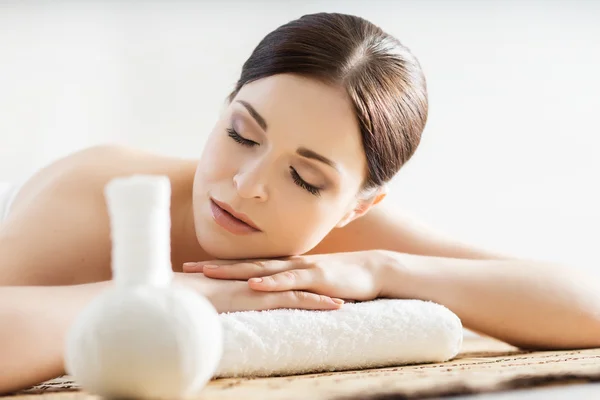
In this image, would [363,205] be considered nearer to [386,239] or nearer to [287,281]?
[386,239]

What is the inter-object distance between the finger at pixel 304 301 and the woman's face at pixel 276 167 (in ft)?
0.47

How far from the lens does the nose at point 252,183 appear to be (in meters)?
1.12

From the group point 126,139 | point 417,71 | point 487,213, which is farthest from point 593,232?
point 126,139

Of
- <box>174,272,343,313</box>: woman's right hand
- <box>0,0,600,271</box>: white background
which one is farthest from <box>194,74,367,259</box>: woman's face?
<box>0,0,600,271</box>: white background

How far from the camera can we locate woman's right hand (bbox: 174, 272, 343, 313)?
1.08 meters

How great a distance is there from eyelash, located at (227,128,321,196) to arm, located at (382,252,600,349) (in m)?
0.22

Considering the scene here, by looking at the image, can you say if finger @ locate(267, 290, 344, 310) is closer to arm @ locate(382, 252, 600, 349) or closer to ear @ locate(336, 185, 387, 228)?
arm @ locate(382, 252, 600, 349)

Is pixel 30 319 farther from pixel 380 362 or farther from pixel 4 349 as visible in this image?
pixel 380 362

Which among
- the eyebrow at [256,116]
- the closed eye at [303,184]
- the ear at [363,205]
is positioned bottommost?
the ear at [363,205]

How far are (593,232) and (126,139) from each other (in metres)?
1.70

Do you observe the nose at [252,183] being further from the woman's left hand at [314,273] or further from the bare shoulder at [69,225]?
the bare shoulder at [69,225]

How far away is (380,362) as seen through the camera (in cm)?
107

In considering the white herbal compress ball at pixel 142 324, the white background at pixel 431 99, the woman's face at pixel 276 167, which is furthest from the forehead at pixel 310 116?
the white background at pixel 431 99

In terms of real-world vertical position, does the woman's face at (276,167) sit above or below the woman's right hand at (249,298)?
above
